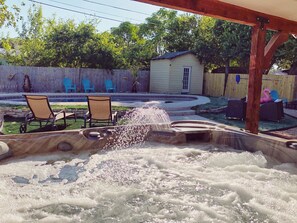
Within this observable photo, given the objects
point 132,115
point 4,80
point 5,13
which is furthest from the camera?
point 4,80

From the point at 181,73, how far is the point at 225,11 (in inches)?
465

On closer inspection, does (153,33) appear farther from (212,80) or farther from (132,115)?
(132,115)

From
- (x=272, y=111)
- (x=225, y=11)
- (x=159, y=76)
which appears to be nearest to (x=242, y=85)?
(x=159, y=76)

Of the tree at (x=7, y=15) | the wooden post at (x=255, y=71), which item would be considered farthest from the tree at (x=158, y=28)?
the wooden post at (x=255, y=71)

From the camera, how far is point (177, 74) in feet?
51.2

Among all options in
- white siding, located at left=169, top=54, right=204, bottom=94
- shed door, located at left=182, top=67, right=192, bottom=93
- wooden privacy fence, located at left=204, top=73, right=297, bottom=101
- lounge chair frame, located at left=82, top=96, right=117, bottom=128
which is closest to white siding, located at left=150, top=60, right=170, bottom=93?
white siding, located at left=169, top=54, right=204, bottom=94

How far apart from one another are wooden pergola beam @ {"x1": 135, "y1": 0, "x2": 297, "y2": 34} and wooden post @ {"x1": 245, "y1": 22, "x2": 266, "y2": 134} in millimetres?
187

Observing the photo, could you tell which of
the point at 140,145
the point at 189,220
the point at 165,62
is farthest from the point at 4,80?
the point at 189,220

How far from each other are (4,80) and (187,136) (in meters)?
12.4

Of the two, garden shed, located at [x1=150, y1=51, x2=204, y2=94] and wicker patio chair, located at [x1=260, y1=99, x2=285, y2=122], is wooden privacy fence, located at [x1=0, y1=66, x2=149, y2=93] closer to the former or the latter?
garden shed, located at [x1=150, y1=51, x2=204, y2=94]

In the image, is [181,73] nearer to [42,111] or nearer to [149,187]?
[42,111]

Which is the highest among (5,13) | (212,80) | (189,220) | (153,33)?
(153,33)

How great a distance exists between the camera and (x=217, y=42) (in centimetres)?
1485

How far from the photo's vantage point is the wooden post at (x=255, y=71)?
14.4ft
